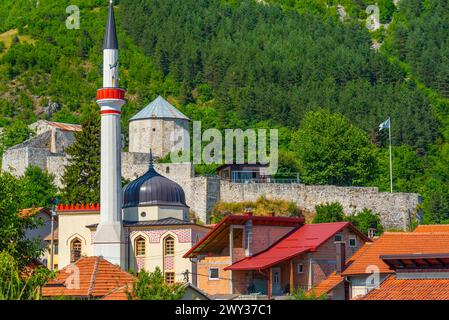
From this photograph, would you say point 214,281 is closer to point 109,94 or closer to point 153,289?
point 109,94

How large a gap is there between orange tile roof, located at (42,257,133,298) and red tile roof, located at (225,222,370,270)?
15380 mm

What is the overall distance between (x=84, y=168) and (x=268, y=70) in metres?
49.3

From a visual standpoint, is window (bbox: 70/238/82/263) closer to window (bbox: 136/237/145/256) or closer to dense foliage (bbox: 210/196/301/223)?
window (bbox: 136/237/145/256)

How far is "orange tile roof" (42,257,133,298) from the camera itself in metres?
34.7

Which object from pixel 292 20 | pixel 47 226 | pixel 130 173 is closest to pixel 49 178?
pixel 130 173

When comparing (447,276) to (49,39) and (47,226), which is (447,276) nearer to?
(47,226)

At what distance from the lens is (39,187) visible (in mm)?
83500

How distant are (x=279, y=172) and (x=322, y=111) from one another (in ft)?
53.7

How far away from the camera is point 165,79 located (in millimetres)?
136250

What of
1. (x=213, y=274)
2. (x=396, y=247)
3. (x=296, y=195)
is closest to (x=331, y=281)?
(x=396, y=247)

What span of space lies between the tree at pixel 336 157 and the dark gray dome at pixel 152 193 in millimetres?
29114

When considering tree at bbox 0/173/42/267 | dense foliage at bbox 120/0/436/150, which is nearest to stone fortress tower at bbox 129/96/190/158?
dense foliage at bbox 120/0/436/150

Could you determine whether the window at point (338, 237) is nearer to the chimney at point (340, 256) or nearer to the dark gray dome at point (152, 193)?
the chimney at point (340, 256)

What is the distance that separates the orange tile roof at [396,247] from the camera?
4519cm
